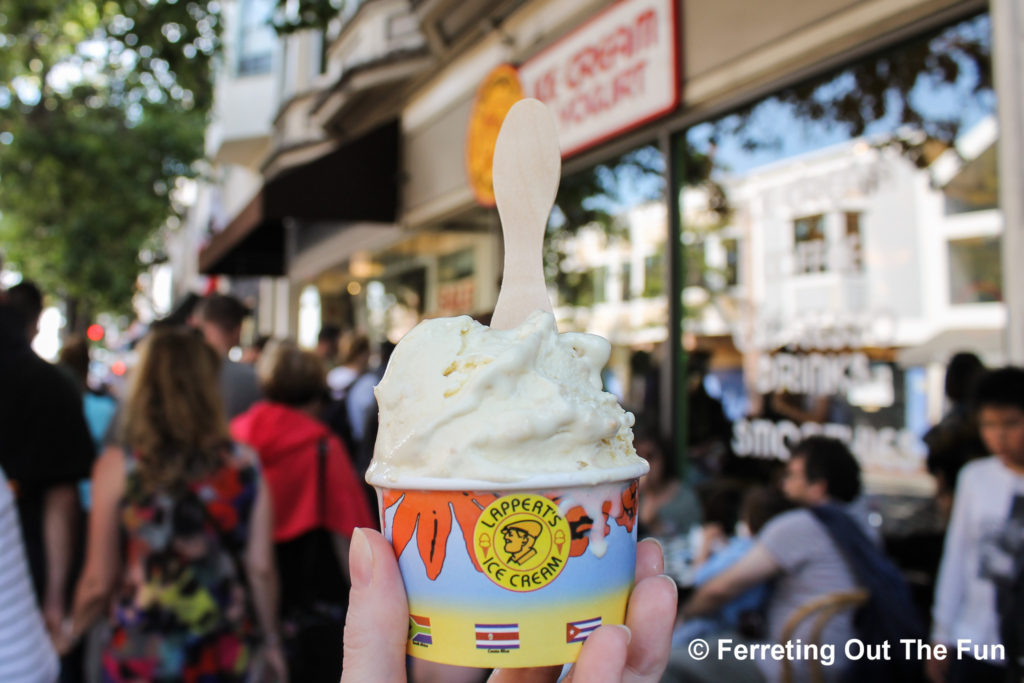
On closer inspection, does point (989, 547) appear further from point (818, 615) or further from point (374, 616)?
point (374, 616)

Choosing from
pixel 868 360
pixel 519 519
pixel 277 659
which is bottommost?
pixel 277 659

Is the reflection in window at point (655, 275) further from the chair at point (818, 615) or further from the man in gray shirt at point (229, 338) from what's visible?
the man in gray shirt at point (229, 338)

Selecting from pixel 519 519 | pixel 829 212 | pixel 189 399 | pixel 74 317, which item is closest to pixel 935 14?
pixel 829 212

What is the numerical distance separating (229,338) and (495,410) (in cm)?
409

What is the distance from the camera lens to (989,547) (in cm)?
279

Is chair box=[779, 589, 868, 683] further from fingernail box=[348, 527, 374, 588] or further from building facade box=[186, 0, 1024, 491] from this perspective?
fingernail box=[348, 527, 374, 588]

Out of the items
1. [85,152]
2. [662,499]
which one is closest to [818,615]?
[662,499]

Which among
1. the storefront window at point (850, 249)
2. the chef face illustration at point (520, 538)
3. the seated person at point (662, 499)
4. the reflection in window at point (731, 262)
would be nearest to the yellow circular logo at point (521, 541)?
the chef face illustration at point (520, 538)

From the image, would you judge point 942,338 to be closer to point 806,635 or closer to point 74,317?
point 806,635

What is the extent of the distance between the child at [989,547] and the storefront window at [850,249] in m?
1.05

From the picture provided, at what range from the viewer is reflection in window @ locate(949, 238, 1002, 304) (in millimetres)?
3611

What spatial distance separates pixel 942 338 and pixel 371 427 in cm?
313

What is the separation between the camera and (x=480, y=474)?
119cm

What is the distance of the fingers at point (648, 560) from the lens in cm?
144
